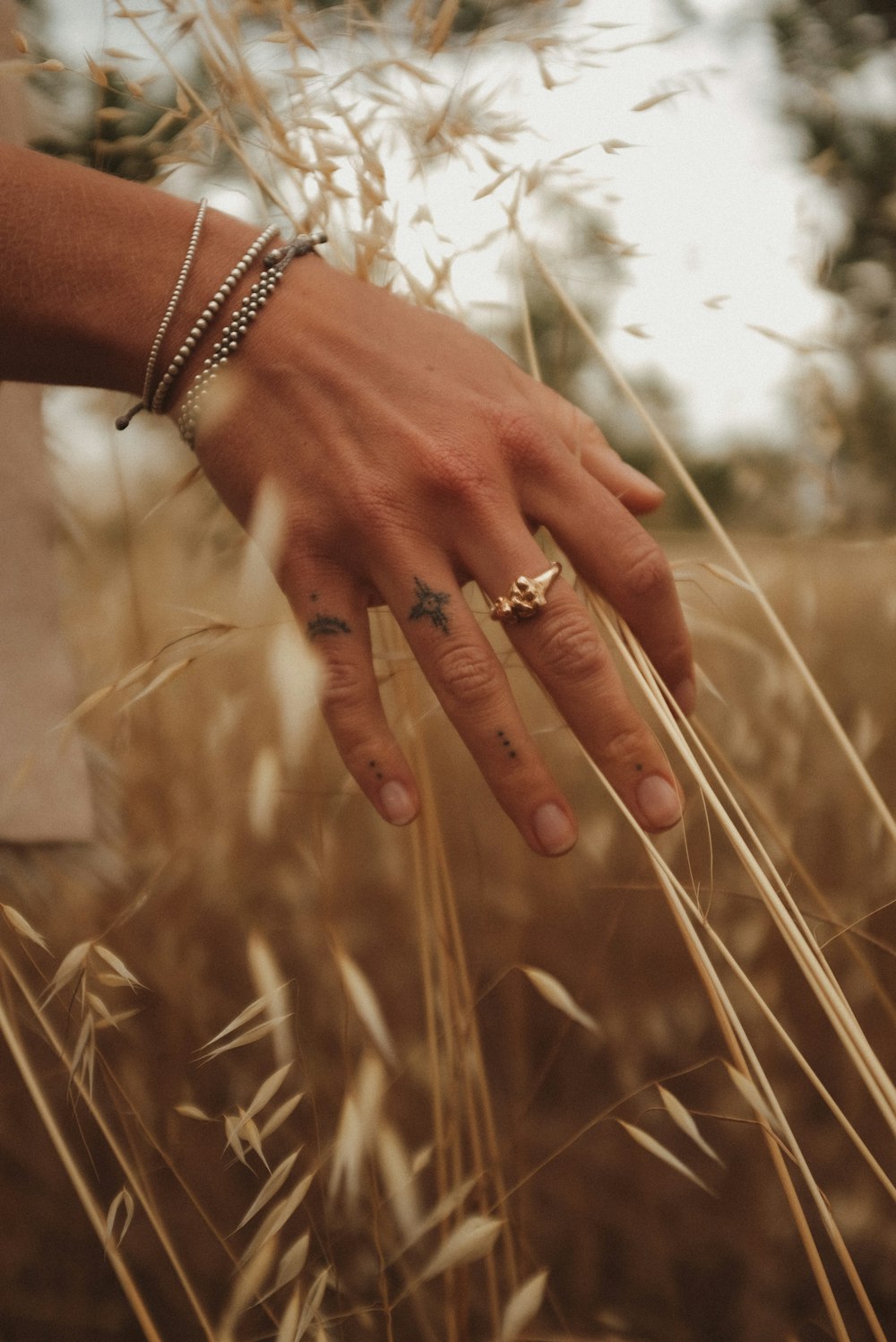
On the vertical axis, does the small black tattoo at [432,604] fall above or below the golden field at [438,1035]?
above

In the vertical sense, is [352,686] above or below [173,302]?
below

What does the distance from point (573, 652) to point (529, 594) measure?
39 millimetres

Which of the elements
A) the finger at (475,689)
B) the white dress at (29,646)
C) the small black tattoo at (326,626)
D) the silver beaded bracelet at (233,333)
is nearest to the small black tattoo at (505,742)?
the finger at (475,689)

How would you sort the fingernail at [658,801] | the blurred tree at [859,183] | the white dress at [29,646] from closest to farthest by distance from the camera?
the fingernail at [658,801] → the white dress at [29,646] → the blurred tree at [859,183]

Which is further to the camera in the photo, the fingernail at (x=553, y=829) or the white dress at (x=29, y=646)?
the white dress at (x=29, y=646)

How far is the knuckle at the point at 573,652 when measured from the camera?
451 mm

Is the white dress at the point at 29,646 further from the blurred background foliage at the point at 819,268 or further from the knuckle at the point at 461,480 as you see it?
the knuckle at the point at 461,480

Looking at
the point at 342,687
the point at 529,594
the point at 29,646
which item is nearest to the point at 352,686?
Result: the point at 342,687

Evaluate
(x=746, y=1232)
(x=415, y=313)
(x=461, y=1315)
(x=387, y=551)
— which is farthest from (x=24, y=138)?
(x=746, y=1232)

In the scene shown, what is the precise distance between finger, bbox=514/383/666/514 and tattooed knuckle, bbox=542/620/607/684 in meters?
0.13

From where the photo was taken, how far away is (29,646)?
659 mm

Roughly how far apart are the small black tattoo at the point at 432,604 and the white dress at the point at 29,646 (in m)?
0.33

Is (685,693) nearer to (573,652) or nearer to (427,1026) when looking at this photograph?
(573,652)

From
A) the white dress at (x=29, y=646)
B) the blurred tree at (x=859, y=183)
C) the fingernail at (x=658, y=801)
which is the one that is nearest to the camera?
the fingernail at (x=658, y=801)
